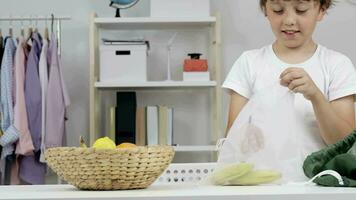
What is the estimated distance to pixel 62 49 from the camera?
3.25 m

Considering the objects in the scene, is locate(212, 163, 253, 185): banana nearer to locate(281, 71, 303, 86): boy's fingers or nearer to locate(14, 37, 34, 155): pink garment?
locate(281, 71, 303, 86): boy's fingers

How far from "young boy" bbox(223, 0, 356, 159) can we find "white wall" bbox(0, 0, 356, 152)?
5.53 feet

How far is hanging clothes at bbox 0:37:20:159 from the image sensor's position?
9.30ft

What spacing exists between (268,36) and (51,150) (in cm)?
241

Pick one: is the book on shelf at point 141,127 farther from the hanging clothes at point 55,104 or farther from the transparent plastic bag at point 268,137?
the transparent plastic bag at point 268,137

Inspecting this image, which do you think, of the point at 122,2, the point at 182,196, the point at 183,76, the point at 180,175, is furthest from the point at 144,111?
the point at 182,196

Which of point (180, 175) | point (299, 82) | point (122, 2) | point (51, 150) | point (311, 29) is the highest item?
point (122, 2)

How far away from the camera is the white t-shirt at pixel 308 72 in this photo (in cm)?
146

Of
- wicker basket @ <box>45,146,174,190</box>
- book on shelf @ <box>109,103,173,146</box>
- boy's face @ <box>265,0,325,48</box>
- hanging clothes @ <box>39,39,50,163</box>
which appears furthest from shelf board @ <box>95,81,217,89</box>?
wicker basket @ <box>45,146,174,190</box>

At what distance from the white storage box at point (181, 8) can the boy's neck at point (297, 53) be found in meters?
1.44

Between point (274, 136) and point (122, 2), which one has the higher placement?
point (122, 2)

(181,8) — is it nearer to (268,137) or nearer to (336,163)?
(268,137)

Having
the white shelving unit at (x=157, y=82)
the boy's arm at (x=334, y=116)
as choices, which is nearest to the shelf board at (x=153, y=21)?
the white shelving unit at (x=157, y=82)

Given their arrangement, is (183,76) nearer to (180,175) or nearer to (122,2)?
(122,2)
